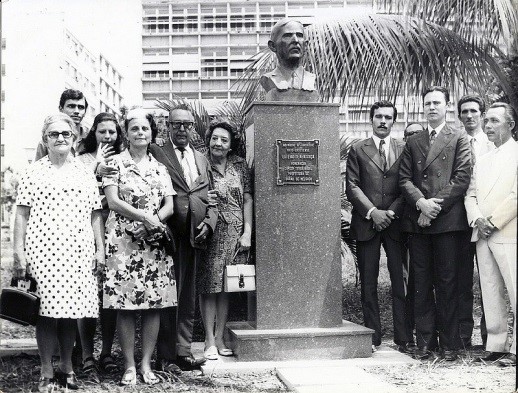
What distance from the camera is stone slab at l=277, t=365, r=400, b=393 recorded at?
425cm

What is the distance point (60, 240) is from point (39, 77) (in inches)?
107

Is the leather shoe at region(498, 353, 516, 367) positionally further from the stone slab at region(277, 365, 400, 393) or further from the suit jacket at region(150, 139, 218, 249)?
the suit jacket at region(150, 139, 218, 249)

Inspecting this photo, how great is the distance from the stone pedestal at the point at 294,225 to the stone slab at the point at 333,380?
2.07ft

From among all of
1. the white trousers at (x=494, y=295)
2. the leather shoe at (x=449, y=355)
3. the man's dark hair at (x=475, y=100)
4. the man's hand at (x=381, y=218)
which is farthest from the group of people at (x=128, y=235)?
the man's dark hair at (x=475, y=100)

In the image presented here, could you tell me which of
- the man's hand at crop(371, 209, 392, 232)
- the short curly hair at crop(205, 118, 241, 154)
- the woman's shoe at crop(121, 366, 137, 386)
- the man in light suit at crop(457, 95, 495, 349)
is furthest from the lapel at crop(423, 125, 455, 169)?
the woman's shoe at crop(121, 366, 137, 386)

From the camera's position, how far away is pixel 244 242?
5324 millimetres

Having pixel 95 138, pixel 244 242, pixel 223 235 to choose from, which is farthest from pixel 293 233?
pixel 95 138

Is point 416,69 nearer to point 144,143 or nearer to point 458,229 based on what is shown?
point 458,229

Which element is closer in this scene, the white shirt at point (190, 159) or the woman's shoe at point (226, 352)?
the white shirt at point (190, 159)

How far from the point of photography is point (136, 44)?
20.6 ft

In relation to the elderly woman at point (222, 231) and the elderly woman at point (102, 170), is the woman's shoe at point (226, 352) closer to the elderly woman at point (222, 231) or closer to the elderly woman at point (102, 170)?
the elderly woman at point (222, 231)

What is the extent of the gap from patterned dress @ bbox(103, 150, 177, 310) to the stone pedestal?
1.11 meters

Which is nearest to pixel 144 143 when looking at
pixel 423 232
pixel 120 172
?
pixel 120 172

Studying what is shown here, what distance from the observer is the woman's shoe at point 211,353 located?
5164 mm
